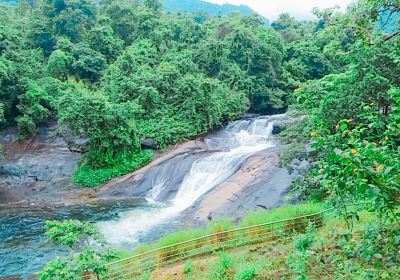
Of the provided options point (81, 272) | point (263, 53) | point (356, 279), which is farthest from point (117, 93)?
point (356, 279)

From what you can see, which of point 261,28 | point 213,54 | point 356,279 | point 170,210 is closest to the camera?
point 356,279

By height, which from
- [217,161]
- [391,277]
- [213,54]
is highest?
[213,54]

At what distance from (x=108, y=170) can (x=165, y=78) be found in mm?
6728

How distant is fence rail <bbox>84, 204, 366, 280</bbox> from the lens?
8398 mm

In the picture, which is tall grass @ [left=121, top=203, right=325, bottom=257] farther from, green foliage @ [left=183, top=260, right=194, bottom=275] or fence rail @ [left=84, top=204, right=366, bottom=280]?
green foliage @ [left=183, top=260, right=194, bottom=275]

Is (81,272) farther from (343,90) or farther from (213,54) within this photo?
(213,54)

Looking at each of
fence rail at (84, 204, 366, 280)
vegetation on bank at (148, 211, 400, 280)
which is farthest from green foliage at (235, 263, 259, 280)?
fence rail at (84, 204, 366, 280)

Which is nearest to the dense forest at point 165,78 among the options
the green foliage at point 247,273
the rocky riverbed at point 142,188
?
the rocky riverbed at point 142,188

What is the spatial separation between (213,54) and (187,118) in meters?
6.99

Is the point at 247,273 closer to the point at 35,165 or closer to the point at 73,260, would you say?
the point at 73,260

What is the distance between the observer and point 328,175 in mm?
3316

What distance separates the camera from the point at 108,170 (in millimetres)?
21516

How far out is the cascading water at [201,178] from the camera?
1537 cm

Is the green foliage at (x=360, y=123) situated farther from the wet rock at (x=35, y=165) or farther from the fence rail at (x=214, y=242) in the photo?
the wet rock at (x=35, y=165)
